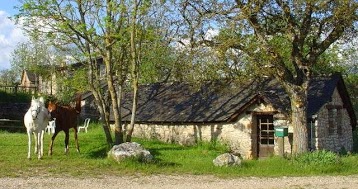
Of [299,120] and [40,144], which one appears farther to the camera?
[299,120]

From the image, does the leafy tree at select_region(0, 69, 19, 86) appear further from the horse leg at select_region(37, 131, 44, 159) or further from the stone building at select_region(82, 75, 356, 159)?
the horse leg at select_region(37, 131, 44, 159)

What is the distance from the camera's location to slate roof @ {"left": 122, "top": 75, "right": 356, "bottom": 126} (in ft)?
85.4

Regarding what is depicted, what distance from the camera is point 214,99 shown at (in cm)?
2969

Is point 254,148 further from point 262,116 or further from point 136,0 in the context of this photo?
point 136,0

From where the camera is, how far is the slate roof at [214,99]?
26031 mm

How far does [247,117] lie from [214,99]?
12.1 ft

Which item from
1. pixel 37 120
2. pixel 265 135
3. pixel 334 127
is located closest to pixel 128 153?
pixel 37 120

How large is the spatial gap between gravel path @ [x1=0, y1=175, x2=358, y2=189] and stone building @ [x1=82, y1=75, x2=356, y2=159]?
307 inches

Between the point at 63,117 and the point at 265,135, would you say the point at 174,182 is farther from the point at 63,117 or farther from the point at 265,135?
the point at 265,135

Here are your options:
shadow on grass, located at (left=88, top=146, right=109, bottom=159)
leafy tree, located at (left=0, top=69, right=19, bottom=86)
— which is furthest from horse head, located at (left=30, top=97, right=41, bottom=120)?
leafy tree, located at (left=0, top=69, right=19, bottom=86)

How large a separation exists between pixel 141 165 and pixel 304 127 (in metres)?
7.98

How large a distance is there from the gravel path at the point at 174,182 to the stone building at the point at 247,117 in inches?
307

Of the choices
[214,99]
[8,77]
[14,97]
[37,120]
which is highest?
[8,77]

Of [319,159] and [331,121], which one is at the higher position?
[331,121]
